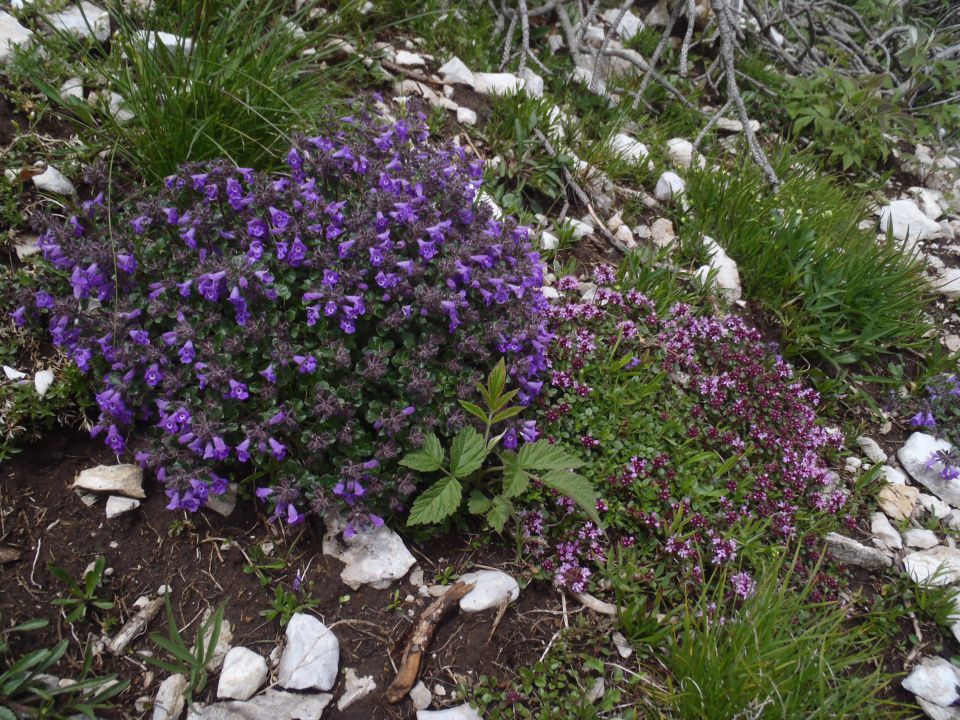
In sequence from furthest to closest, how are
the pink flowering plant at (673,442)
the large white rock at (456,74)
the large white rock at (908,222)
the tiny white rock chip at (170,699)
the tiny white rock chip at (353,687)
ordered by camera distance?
the large white rock at (908,222), the large white rock at (456,74), the pink flowering plant at (673,442), the tiny white rock chip at (353,687), the tiny white rock chip at (170,699)

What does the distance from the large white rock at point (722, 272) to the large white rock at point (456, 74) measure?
186 cm

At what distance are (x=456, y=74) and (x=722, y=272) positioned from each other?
2144 mm

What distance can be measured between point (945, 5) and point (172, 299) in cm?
748

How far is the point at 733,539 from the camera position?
2.86m

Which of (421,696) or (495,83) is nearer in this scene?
(421,696)

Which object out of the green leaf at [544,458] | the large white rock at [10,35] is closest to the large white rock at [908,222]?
the green leaf at [544,458]

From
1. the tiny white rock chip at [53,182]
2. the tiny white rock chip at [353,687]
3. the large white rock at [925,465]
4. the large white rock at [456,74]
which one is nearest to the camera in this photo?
the tiny white rock chip at [353,687]

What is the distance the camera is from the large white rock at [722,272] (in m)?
3.92

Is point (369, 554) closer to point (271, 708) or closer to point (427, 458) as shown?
point (427, 458)

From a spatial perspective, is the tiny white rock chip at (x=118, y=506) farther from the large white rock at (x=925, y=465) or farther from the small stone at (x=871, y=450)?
the large white rock at (x=925, y=465)

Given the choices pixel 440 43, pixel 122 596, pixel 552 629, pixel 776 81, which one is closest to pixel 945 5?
pixel 776 81

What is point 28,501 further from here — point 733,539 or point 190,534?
point 733,539

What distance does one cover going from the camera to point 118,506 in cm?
258

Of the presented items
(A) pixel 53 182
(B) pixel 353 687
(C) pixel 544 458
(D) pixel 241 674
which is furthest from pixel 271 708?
(A) pixel 53 182
